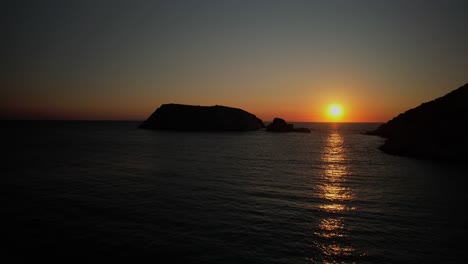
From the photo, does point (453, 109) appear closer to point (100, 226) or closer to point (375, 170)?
point (375, 170)

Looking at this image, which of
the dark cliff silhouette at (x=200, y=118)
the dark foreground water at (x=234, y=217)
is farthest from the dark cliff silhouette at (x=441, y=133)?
the dark cliff silhouette at (x=200, y=118)

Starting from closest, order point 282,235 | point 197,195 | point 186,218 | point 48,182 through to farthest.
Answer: point 282,235, point 186,218, point 197,195, point 48,182

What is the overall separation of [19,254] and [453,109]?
6104cm

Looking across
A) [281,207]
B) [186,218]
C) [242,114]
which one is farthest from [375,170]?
[242,114]

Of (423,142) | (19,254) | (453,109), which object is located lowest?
(19,254)

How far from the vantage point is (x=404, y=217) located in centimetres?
1806

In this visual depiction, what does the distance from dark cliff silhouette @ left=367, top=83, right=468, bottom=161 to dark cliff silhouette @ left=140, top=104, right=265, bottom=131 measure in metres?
115

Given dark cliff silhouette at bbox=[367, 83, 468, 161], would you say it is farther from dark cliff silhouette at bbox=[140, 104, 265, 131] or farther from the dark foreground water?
dark cliff silhouette at bbox=[140, 104, 265, 131]

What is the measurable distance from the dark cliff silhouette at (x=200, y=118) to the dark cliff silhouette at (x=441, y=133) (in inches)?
4523

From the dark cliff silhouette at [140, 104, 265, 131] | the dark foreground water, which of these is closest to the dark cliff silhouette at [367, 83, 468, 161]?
the dark foreground water

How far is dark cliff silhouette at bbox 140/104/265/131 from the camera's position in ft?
541

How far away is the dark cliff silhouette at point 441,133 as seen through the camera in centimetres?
4459

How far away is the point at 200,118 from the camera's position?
165 m

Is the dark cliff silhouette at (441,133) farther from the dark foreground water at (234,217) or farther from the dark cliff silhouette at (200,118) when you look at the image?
the dark cliff silhouette at (200,118)
